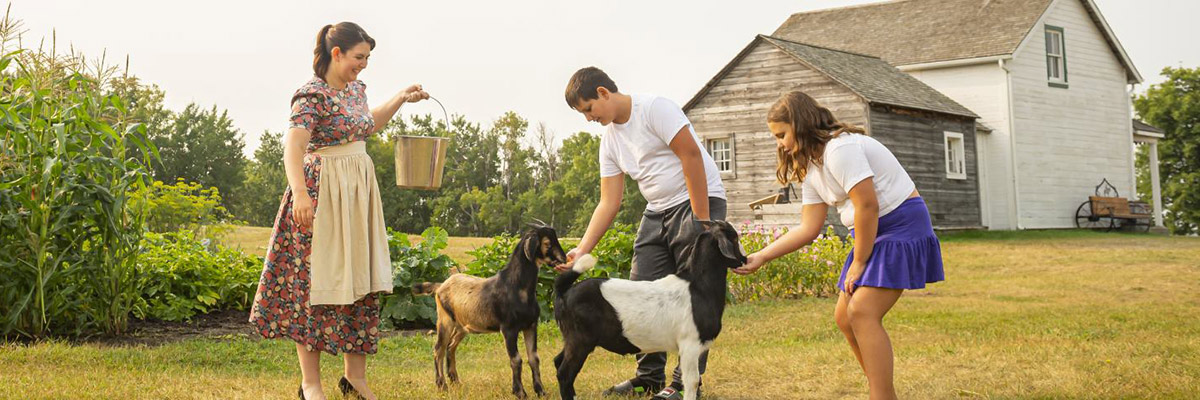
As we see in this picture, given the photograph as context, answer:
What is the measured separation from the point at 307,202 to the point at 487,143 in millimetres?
41626

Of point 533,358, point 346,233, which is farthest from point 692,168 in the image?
point 346,233

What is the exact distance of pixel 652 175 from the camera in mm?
5336

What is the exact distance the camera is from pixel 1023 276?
1570 cm

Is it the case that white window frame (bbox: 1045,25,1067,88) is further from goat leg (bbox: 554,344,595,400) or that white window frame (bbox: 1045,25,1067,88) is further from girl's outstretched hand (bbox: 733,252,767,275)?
goat leg (bbox: 554,344,595,400)

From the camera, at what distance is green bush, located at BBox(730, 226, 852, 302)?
12.1 meters

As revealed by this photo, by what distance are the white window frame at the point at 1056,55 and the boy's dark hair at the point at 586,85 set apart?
25903mm

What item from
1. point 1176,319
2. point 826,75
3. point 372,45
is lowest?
point 1176,319

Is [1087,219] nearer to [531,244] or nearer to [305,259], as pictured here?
[531,244]

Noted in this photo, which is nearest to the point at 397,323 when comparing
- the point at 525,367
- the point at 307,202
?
the point at 525,367

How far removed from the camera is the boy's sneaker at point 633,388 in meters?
5.71

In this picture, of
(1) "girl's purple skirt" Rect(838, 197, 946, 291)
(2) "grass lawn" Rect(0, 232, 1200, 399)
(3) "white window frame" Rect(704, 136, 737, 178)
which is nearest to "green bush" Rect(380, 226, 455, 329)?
(2) "grass lawn" Rect(0, 232, 1200, 399)

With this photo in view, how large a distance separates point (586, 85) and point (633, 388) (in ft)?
5.94

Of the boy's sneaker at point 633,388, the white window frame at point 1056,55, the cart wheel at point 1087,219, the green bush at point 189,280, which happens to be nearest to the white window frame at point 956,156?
the white window frame at point 1056,55

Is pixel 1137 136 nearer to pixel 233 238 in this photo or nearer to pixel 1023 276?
pixel 1023 276
